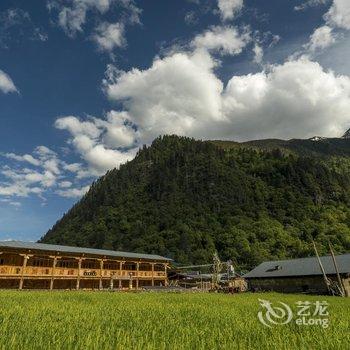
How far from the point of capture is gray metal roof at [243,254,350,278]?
4741 cm

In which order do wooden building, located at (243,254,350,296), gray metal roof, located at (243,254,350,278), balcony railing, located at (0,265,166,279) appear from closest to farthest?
1. balcony railing, located at (0,265,166,279)
2. wooden building, located at (243,254,350,296)
3. gray metal roof, located at (243,254,350,278)

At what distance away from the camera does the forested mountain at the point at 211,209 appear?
385ft

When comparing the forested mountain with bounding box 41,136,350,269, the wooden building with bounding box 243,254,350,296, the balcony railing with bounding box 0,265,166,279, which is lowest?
the wooden building with bounding box 243,254,350,296

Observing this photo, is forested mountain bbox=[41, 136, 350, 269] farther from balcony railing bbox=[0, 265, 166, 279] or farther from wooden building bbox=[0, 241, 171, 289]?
balcony railing bbox=[0, 265, 166, 279]

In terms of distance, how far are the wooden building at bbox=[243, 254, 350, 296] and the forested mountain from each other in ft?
164

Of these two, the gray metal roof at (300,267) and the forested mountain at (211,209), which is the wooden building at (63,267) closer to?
the gray metal roof at (300,267)

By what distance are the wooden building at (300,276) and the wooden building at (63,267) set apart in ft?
50.5

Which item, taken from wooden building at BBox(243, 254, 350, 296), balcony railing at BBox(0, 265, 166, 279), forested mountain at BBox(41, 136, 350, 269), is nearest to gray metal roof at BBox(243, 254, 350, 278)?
wooden building at BBox(243, 254, 350, 296)

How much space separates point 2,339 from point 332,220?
5418 inches

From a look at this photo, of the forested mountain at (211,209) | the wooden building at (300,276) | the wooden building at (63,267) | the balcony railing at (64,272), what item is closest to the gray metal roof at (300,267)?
the wooden building at (300,276)

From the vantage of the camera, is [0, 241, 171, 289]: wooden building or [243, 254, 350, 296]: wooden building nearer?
[0, 241, 171, 289]: wooden building

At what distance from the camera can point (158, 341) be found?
686 cm

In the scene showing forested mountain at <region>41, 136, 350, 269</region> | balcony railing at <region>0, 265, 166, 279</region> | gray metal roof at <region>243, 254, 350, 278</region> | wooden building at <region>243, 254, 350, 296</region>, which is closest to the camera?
balcony railing at <region>0, 265, 166, 279</region>

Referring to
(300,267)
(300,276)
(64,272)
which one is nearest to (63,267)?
(64,272)
